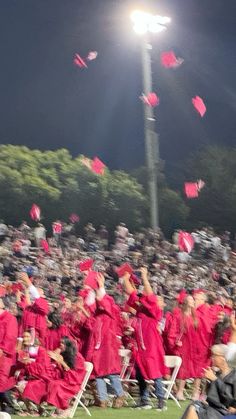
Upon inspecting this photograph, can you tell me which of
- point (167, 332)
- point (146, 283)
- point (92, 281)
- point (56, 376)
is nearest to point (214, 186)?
point (167, 332)

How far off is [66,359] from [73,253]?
17.3 meters

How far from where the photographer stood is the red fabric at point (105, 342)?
14.7 metres

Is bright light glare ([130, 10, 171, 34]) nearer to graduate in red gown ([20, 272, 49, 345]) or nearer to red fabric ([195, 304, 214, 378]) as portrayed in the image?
red fabric ([195, 304, 214, 378])

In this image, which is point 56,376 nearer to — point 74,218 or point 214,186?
point 74,218

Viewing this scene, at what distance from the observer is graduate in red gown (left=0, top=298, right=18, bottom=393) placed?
1361cm

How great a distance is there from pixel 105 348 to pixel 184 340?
5.28 ft

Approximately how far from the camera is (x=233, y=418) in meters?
8.22

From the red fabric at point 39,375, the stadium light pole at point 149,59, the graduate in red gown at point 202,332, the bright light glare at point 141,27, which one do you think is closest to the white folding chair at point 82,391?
the red fabric at point 39,375

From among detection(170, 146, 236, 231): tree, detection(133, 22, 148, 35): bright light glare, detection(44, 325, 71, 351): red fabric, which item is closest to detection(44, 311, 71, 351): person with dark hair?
detection(44, 325, 71, 351): red fabric

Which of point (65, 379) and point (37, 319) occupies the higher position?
point (37, 319)

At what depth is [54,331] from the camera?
591 inches

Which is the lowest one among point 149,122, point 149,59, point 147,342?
point 147,342

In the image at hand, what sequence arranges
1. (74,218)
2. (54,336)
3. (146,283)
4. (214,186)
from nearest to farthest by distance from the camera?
(146,283) < (54,336) < (74,218) < (214,186)

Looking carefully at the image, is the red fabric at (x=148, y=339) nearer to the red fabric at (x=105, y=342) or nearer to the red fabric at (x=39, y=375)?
the red fabric at (x=105, y=342)
